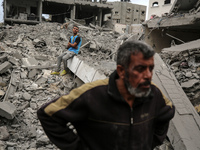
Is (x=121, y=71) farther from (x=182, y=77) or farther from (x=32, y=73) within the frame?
(x=32, y=73)

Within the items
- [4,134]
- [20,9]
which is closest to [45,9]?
[20,9]

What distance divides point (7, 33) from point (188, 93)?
1347 centimetres

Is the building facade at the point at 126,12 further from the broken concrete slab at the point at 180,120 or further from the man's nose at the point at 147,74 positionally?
the man's nose at the point at 147,74

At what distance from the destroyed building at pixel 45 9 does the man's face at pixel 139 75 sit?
70.9 feet

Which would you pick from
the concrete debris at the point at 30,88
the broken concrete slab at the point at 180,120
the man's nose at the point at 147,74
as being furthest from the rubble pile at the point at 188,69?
the man's nose at the point at 147,74

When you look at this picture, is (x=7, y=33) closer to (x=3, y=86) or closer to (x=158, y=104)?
(x=3, y=86)

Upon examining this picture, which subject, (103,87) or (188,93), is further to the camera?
(188,93)

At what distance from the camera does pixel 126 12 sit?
3888cm

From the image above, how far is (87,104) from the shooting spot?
136cm

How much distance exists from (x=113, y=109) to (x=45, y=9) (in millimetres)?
27425

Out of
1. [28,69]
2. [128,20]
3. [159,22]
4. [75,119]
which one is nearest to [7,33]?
[28,69]

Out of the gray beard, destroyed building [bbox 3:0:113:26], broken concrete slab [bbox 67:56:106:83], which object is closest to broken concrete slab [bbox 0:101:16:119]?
broken concrete slab [bbox 67:56:106:83]

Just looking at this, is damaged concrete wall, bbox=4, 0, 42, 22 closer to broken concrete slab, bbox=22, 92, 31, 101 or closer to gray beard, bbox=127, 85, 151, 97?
broken concrete slab, bbox=22, 92, 31, 101

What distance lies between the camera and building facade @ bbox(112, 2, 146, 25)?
38.4 metres
